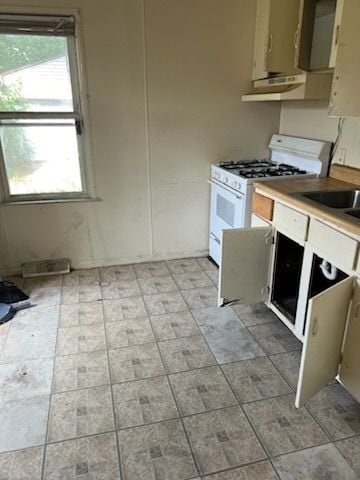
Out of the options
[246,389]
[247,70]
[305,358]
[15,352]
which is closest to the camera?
[305,358]

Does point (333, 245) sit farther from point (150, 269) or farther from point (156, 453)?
point (150, 269)

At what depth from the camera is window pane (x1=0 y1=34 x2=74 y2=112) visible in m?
2.70

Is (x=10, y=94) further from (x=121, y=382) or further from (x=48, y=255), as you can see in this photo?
(x=121, y=382)

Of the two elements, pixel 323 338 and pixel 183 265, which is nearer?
pixel 323 338

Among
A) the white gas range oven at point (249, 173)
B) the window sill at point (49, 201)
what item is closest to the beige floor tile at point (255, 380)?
the white gas range oven at point (249, 173)

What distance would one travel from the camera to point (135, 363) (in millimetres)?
2129

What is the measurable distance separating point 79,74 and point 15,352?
208 centimetres

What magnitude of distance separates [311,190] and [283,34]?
4.22 ft

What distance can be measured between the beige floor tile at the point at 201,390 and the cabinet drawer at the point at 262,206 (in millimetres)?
1010

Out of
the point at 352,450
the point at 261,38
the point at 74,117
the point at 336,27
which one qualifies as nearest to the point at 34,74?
the point at 74,117

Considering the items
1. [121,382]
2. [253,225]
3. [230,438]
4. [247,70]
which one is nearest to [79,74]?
[247,70]

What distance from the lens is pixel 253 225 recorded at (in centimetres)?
258

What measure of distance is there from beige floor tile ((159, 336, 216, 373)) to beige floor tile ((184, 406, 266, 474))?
358 mm

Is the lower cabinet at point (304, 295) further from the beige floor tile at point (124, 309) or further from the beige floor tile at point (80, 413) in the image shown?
the beige floor tile at point (80, 413)
